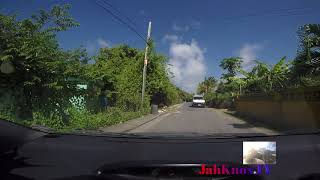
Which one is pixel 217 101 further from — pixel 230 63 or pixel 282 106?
pixel 230 63

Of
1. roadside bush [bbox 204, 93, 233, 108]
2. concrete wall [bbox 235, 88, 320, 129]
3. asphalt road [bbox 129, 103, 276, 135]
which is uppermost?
roadside bush [bbox 204, 93, 233, 108]

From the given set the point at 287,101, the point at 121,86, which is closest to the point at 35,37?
the point at 287,101

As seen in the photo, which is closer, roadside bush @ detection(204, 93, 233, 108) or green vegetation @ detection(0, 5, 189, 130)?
green vegetation @ detection(0, 5, 189, 130)

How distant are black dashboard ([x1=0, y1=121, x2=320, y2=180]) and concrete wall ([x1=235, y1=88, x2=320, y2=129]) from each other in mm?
9834

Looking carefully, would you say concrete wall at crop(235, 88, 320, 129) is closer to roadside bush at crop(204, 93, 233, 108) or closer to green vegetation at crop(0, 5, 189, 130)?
green vegetation at crop(0, 5, 189, 130)

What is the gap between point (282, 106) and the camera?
61.0ft

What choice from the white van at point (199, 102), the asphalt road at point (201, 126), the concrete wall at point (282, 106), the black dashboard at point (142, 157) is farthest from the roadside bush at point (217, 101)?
the black dashboard at point (142, 157)

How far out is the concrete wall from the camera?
13.6 metres

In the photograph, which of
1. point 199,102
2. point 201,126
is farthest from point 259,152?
point 199,102

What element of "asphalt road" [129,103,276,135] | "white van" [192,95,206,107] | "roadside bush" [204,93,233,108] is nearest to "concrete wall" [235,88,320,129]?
"asphalt road" [129,103,276,135]

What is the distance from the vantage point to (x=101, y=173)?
2.08m

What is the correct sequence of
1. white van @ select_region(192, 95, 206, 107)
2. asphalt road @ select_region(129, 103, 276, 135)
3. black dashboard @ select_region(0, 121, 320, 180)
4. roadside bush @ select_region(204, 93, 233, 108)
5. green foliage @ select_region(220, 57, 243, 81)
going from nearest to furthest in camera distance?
1. black dashboard @ select_region(0, 121, 320, 180)
2. asphalt road @ select_region(129, 103, 276, 135)
3. green foliage @ select_region(220, 57, 243, 81)
4. roadside bush @ select_region(204, 93, 233, 108)
5. white van @ select_region(192, 95, 206, 107)

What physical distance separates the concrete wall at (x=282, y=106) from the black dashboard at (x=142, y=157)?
9834 mm

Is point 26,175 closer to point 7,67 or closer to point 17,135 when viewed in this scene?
point 17,135
